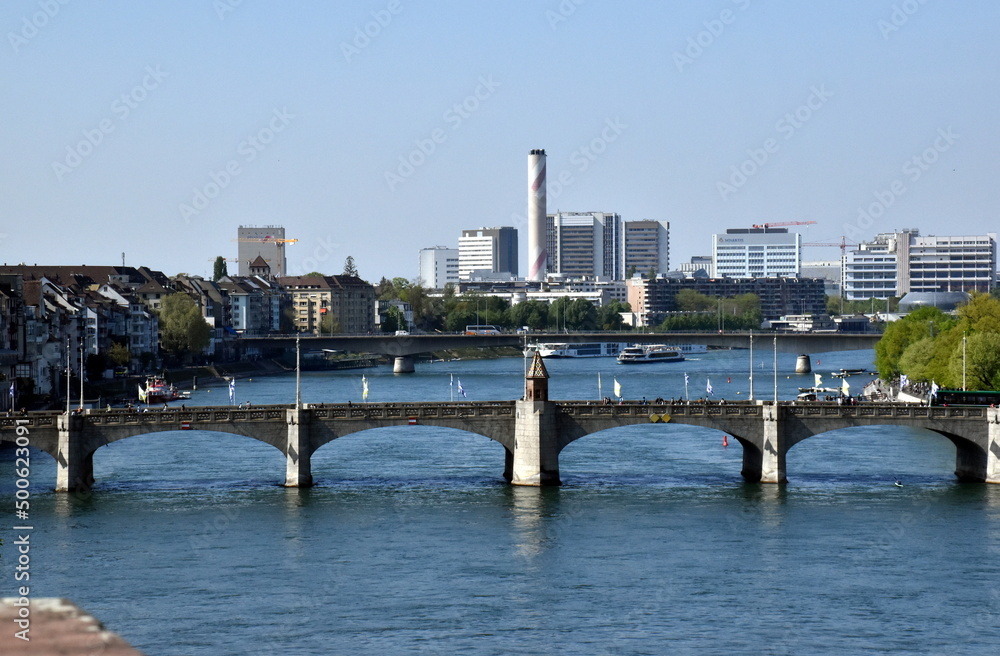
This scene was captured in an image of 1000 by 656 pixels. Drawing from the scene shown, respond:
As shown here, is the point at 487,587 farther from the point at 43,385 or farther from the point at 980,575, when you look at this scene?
the point at 43,385

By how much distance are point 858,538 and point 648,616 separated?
49.4 feet

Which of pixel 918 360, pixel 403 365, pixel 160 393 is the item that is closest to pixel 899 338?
A: pixel 918 360

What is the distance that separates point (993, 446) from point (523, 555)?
28.4m

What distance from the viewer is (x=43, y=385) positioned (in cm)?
11762

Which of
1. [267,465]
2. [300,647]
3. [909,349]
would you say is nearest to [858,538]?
[300,647]

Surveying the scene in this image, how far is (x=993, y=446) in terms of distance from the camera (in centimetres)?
6562

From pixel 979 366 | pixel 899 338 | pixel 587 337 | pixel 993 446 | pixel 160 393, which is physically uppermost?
pixel 899 338

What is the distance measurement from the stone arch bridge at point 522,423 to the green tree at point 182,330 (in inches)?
4173

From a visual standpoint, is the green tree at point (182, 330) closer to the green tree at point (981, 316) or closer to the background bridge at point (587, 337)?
the background bridge at point (587, 337)

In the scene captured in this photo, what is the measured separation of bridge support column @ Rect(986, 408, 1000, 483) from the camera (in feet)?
214

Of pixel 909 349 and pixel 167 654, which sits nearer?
pixel 167 654

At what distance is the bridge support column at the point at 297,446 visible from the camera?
64.4 m

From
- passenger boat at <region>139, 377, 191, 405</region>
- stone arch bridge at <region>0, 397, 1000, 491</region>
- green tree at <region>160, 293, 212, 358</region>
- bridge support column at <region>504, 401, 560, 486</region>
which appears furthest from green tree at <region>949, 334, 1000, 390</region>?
green tree at <region>160, 293, 212, 358</region>

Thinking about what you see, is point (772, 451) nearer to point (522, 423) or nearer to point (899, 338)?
point (522, 423)
